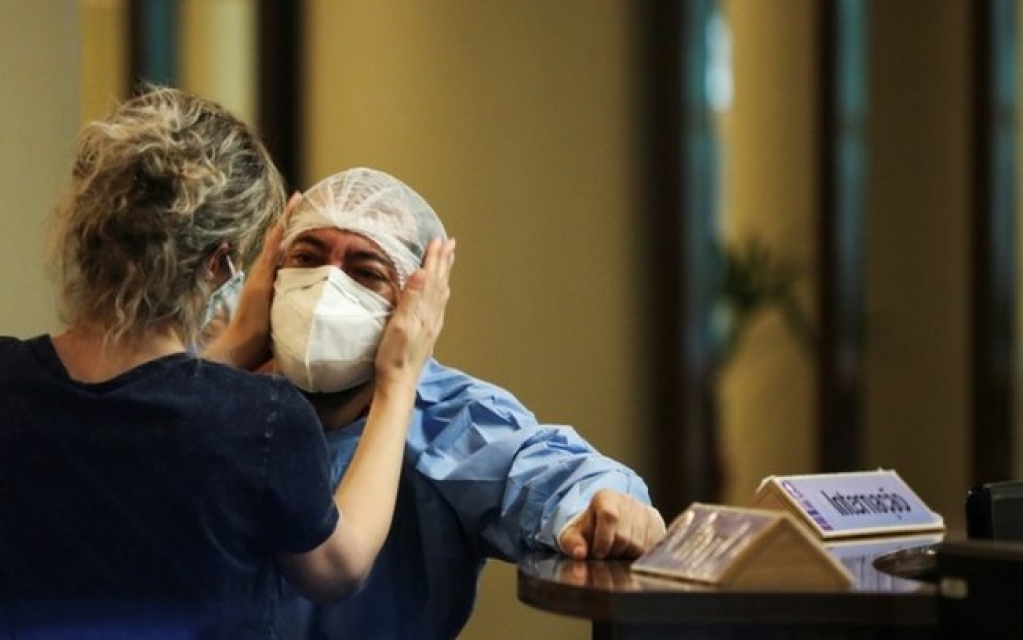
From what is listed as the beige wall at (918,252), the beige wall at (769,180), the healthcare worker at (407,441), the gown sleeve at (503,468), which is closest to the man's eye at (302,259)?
the healthcare worker at (407,441)

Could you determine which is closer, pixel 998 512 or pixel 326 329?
pixel 998 512

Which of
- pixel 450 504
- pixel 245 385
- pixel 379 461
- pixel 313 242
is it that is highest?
pixel 313 242

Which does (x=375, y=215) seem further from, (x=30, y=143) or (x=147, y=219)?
(x=30, y=143)

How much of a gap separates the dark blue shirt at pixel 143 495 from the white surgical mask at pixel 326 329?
319 millimetres

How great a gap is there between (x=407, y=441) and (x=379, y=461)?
320mm

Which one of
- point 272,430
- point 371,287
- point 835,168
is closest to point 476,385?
point 371,287

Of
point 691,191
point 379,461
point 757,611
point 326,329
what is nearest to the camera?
point 757,611

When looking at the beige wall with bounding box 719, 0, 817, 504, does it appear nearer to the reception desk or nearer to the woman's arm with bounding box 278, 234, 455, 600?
the woman's arm with bounding box 278, 234, 455, 600

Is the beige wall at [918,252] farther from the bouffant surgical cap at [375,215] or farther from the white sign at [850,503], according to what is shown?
the bouffant surgical cap at [375,215]

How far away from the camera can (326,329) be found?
183 cm

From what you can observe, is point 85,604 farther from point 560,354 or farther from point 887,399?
point 887,399

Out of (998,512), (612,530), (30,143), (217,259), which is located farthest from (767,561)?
(30,143)

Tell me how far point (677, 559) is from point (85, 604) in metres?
0.58

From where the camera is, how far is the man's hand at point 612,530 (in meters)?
1.65
